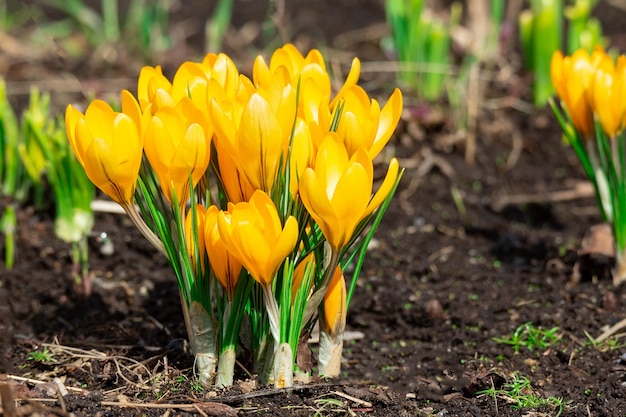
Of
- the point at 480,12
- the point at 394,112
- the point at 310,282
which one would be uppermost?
the point at 480,12

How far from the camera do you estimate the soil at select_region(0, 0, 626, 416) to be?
192 centimetres

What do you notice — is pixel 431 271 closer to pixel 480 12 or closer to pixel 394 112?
pixel 394 112

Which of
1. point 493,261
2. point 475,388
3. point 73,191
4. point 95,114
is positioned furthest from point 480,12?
point 95,114

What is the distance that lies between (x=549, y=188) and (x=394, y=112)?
6.17ft

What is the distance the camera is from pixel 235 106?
5.46 feet

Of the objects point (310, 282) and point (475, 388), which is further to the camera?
point (475, 388)

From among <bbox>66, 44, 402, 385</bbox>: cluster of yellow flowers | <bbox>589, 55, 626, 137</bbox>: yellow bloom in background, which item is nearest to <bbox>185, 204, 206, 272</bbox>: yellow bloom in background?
<bbox>66, 44, 402, 385</bbox>: cluster of yellow flowers

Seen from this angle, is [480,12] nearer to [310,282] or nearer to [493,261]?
[493,261]

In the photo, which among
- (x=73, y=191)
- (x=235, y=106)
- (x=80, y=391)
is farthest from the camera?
(x=73, y=191)

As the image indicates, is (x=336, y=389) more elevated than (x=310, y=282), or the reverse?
(x=310, y=282)

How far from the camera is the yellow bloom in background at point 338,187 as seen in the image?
1.60m

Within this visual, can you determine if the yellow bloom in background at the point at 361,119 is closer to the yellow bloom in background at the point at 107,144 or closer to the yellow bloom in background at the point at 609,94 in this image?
the yellow bloom in background at the point at 107,144

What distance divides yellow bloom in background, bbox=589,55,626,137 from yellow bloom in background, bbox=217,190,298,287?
1156 mm

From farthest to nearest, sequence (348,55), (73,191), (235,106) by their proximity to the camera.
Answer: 1. (348,55)
2. (73,191)
3. (235,106)
